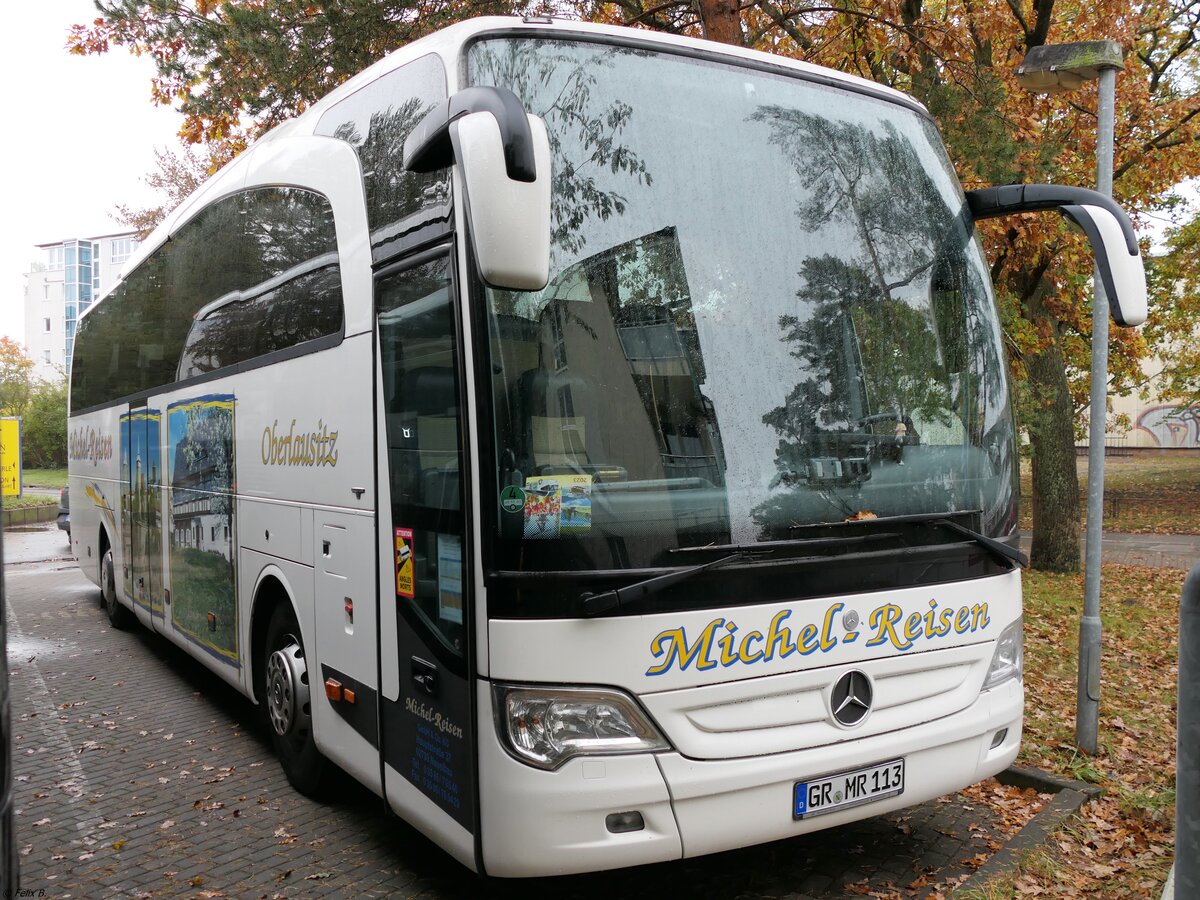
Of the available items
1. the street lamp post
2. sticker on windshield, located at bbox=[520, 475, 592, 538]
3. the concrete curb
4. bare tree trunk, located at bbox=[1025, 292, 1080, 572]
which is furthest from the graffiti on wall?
sticker on windshield, located at bbox=[520, 475, 592, 538]

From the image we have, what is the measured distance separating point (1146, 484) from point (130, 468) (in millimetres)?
29258

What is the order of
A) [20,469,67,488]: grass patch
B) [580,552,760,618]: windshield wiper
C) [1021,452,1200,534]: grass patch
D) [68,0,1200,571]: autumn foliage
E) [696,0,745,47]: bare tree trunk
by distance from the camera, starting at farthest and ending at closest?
[20,469,67,488]: grass patch < [1021,452,1200,534]: grass patch < [68,0,1200,571]: autumn foliage < [696,0,745,47]: bare tree trunk < [580,552,760,618]: windshield wiper

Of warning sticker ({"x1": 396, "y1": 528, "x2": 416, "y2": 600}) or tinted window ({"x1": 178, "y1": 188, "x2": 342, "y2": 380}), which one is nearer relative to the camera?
warning sticker ({"x1": 396, "y1": 528, "x2": 416, "y2": 600})

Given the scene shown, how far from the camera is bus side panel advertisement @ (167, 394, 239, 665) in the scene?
6.57 metres

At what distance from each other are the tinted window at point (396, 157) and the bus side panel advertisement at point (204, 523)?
2.37 metres

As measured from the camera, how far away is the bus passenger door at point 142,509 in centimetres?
844

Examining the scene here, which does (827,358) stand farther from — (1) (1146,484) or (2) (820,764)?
(1) (1146,484)

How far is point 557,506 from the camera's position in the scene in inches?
138

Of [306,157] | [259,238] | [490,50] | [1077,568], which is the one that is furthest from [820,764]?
[1077,568]

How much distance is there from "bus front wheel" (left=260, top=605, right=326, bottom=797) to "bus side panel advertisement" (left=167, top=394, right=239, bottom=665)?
0.68 meters

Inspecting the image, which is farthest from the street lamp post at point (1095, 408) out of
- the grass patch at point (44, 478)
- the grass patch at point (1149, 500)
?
the grass patch at point (44, 478)

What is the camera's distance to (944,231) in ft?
14.7

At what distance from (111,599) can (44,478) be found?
125 feet

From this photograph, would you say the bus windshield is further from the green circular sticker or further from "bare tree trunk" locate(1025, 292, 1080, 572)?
"bare tree trunk" locate(1025, 292, 1080, 572)
